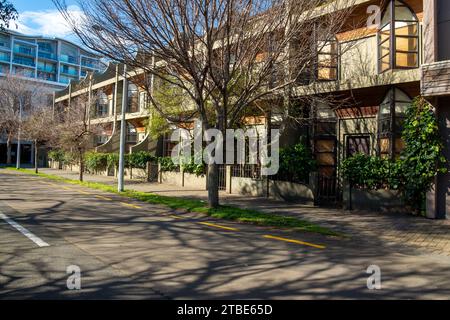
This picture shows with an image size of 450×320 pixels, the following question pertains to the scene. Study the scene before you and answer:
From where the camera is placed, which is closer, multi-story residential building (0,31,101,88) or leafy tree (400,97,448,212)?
leafy tree (400,97,448,212)

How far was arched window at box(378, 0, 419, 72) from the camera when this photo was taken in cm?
1384

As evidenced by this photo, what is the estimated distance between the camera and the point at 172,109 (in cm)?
1875

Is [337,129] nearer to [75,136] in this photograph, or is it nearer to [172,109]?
[172,109]

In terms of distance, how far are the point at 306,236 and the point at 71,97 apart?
133 feet

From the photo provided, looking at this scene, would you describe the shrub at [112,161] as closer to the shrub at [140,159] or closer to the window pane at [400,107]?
the shrub at [140,159]

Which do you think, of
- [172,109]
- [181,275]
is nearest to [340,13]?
[172,109]

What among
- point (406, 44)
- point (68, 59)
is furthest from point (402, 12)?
point (68, 59)

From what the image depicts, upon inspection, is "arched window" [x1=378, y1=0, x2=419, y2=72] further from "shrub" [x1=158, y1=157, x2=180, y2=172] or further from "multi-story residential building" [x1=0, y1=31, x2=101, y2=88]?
"multi-story residential building" [x1=0, y1=31, x2=101, y2=88]

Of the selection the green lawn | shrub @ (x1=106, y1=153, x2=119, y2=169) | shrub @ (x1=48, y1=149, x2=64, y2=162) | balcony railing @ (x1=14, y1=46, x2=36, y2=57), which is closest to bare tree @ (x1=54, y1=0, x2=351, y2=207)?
the green lawn

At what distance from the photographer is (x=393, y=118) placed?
46.6 feet

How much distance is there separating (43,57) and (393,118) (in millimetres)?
84968

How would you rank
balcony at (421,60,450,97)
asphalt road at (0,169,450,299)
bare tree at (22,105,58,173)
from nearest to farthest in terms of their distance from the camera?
asphalt road at (0,169,450,299) < balcony at (421,60,450,97) < bare tree at (22,105,58,173)

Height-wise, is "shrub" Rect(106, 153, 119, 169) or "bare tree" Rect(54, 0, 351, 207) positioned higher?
"bare tree" Rect(54, 0, 351, 207)

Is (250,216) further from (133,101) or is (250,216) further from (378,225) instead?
(133,101)
